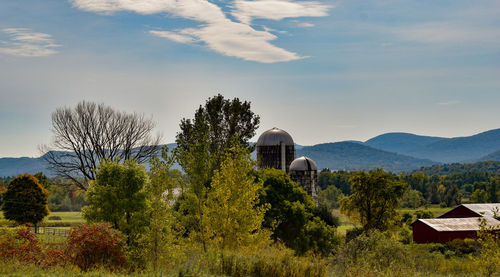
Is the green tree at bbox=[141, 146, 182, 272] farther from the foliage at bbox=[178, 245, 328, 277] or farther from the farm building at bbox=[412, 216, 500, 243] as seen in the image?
the farm building at bbox=[412, 216, 500, 243]

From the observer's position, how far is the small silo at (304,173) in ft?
189

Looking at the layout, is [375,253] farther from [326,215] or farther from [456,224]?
[456,224]

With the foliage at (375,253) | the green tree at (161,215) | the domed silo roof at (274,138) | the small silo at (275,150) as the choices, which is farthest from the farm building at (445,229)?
the green tree at (161,215)

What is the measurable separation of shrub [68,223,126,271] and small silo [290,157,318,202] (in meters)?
37.0

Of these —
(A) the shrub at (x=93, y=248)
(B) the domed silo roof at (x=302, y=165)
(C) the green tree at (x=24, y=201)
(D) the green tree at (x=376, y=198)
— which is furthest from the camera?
(B) the domed silo roof at (x=302, y=165)

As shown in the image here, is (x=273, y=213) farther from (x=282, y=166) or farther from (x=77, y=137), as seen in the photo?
(x=77, y=137)

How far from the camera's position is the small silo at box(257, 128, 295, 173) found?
61.7 m

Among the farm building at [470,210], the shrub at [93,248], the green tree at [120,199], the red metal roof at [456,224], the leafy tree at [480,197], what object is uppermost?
the green tree at [120,199]

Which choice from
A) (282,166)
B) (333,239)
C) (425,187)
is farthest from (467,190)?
(333,239)

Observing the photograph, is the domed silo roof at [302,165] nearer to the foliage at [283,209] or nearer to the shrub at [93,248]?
the foliage at [283,209]

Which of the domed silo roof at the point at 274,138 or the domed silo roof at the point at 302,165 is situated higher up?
the domed silo roof at the point at 274,138

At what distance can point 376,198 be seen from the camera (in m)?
49.1

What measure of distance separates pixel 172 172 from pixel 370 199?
31.6 meters

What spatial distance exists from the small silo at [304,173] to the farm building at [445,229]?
1382 cm
